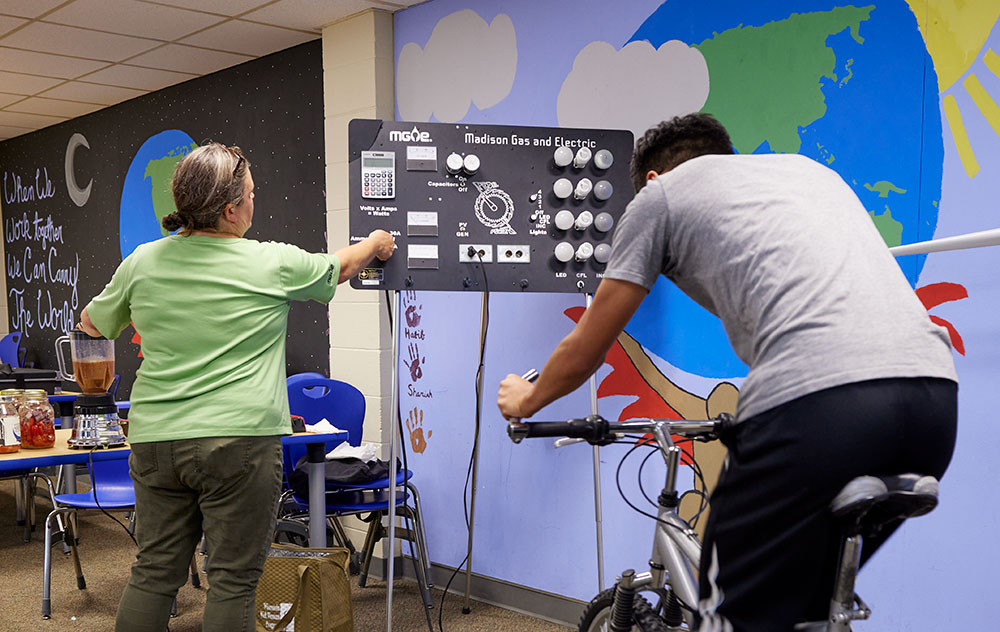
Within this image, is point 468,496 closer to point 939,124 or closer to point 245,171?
point 245,171

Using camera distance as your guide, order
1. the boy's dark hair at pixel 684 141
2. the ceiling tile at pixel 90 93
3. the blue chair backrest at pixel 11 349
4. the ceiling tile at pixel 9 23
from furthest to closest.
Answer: the blue chair backrest at pixel 11 349 < the ceiling tile at pixel 90 93 < the ceiling tile at pixel 9 23 < the boy's dark hair at pixel 684 141

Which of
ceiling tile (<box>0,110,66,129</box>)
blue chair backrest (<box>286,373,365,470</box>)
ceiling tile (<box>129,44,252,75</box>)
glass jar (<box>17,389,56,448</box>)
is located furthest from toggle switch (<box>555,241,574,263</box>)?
ceiling tile (<box>0,110,66,129</box>)

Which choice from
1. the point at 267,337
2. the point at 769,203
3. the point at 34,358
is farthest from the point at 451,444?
the point at 34,358

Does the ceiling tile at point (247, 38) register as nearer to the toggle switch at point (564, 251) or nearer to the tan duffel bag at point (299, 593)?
the toggle switch at point (564, 251)

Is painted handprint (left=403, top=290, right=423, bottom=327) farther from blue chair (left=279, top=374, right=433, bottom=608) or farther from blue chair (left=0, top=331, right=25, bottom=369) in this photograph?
blue chair (left=0, top=331, right=25, bottom=369)

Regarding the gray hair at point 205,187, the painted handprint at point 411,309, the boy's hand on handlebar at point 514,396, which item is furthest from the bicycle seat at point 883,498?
the painted handprint at point 411,309

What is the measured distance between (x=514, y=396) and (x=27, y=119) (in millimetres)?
6254

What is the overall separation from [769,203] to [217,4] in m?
3.24

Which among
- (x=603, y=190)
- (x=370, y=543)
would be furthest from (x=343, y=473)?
(x=603, y=190)

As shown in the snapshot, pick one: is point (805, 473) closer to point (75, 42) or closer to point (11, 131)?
point (75, 42)

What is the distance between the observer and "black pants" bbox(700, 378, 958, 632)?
1.23 m

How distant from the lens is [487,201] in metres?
2.85

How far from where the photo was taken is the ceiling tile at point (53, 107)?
5.96 meters

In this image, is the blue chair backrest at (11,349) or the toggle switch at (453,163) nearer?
the toggle switch at (453,163)
